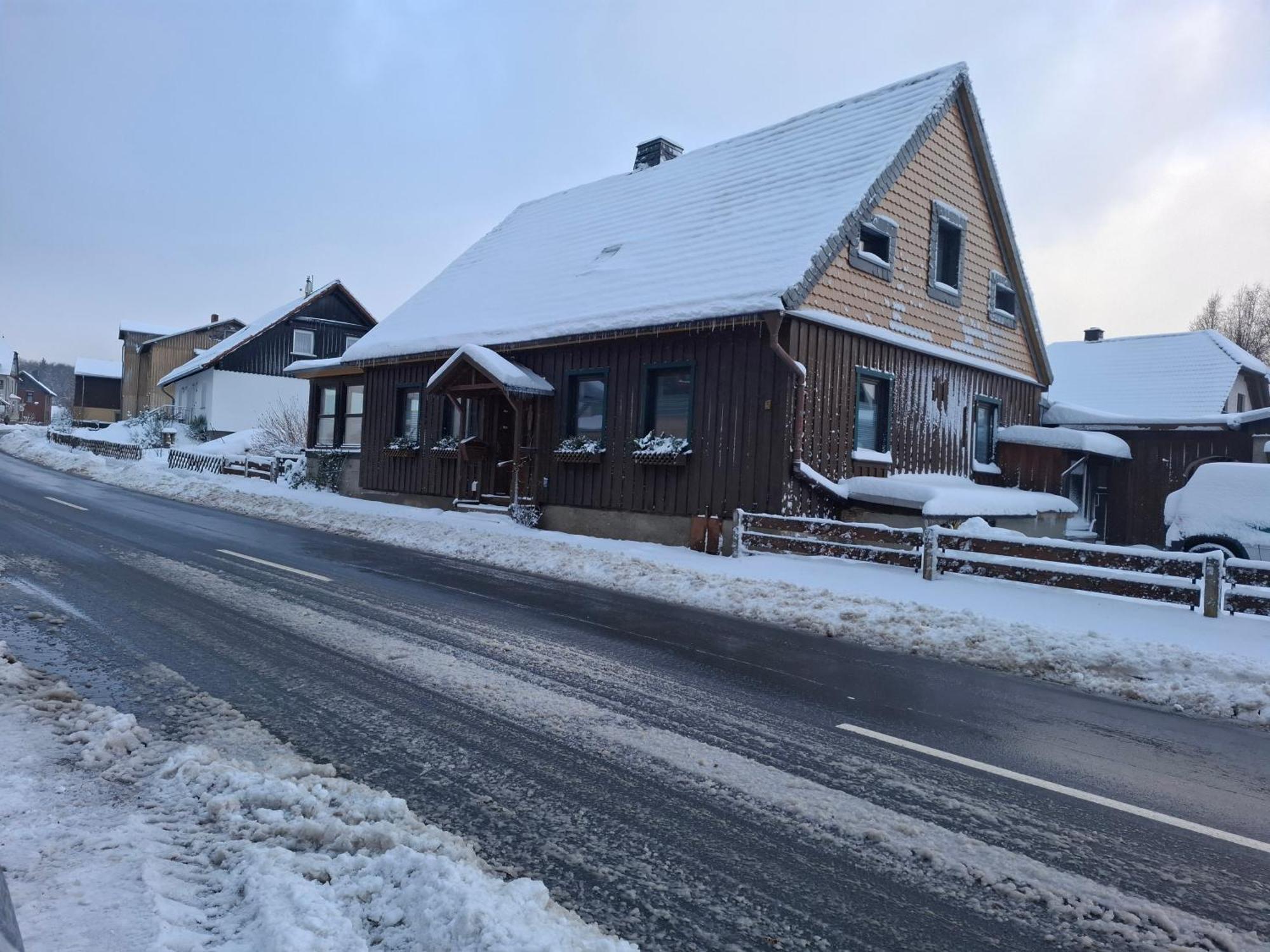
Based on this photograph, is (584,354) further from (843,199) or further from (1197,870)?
(1197,870)

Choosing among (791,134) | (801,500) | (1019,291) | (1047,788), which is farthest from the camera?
(1019,291)

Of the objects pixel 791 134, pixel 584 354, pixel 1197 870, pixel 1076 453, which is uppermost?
pixel 791 134

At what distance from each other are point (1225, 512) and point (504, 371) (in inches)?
473

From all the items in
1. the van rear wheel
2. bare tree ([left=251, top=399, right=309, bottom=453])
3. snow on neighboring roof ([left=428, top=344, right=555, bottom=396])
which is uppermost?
snow on neighboring roof ([left=428, top=344, right=555, bottom=396])

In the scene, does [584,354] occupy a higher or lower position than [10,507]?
higher

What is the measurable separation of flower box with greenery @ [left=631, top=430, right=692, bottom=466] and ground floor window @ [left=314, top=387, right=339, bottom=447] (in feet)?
43.3

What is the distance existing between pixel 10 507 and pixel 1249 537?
2091 cm

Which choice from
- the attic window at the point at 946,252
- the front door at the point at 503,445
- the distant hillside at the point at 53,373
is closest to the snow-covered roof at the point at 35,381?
the distant hillside at the point at 53,373

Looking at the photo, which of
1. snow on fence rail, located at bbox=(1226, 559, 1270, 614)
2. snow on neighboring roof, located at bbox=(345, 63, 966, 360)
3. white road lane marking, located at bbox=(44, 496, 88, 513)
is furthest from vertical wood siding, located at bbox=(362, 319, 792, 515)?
white road lane marking, located at bbox=(44, 496, 88, 513)

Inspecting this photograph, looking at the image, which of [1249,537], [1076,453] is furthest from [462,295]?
[1249,537]

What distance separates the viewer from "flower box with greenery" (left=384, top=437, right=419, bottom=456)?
1992 cm

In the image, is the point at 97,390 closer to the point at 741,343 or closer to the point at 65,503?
the point at 65,503

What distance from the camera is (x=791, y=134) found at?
1853cm

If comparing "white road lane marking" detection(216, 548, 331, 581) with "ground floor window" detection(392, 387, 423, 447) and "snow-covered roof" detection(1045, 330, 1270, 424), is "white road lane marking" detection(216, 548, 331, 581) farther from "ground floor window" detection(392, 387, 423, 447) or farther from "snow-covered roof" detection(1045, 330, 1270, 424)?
"snow-covered roof" detection(1045, 330, 1270, 424)
